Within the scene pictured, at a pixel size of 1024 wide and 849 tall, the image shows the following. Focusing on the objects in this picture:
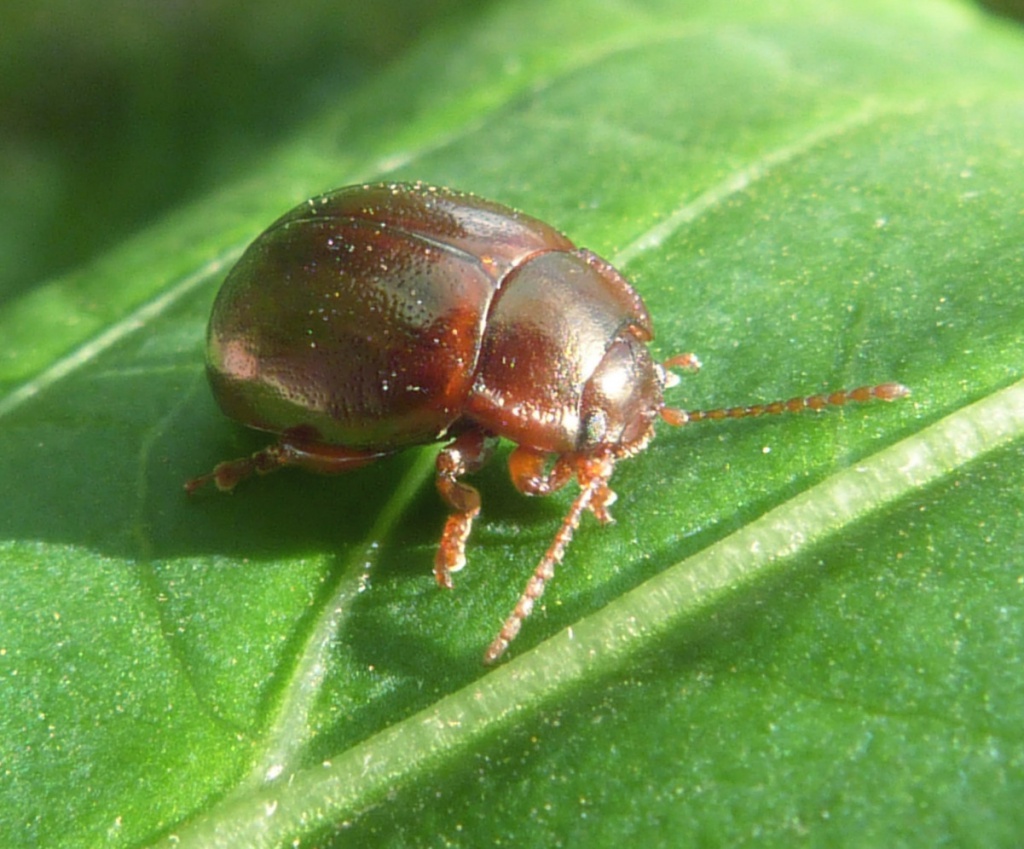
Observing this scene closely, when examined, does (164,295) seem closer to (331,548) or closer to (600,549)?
(331,548)

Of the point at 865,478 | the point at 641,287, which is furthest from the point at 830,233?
the point at 865,478

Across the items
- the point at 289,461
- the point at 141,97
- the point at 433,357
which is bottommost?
the point at 141,97

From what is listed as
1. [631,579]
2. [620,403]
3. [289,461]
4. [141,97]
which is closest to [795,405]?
[620,403]

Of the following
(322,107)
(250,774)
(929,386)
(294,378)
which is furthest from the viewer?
(322,107)

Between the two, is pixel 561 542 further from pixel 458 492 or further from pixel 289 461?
pixel 289 461

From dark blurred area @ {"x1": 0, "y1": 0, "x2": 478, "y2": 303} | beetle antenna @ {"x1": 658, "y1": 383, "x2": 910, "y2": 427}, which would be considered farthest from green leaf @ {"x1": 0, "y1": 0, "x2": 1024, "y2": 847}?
dark blurred area @ {"x1": 0, "y1": 0, "x2": 478, "y2": 303}

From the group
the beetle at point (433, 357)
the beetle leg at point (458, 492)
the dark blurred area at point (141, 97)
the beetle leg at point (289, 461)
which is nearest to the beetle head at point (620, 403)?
the beetle at point (433, 357)
